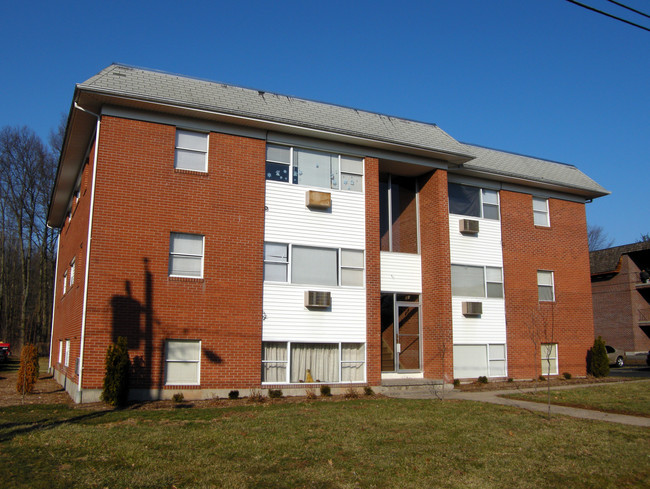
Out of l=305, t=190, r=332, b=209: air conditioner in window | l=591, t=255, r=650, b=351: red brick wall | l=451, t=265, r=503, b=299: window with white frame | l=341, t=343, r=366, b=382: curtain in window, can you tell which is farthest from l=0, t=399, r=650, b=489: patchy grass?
l=591, t=255, r=650, b=351: red brick wall

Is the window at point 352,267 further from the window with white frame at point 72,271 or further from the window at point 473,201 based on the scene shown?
the window with white frame at point 72,271

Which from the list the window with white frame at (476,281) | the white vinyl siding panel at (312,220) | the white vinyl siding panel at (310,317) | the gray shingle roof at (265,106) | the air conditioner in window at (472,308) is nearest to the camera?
the gray shingle roof at (265,106)

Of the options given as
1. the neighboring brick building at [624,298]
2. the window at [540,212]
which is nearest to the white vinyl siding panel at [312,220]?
the window at [540,212]

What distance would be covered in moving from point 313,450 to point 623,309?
119ft

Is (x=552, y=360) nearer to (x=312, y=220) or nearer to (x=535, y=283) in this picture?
(x=535, y=283)

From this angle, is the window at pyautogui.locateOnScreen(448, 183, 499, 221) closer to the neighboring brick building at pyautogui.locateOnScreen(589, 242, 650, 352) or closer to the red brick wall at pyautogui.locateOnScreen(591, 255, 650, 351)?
the neighboring brick building at pyautogui.locateOnScreen(589, 242, 650, 352)

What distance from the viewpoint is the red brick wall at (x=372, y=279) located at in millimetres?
15781

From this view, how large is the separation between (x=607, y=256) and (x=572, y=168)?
64.4 ft

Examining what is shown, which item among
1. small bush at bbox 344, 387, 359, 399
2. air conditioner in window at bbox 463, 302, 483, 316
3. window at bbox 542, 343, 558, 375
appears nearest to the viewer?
small bush at bbox 344, 387, 359, 399

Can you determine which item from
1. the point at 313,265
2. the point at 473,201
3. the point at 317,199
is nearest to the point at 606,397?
the point at 473,201

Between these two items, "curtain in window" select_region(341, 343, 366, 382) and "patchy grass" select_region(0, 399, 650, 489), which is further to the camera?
"curtain in window" select_region(341, 343, 366, 382)

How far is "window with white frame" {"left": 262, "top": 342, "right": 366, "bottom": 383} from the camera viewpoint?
48.2 feet

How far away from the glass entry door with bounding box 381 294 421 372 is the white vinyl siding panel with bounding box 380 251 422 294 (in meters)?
0.31

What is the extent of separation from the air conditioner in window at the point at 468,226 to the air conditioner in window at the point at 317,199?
5.37m
